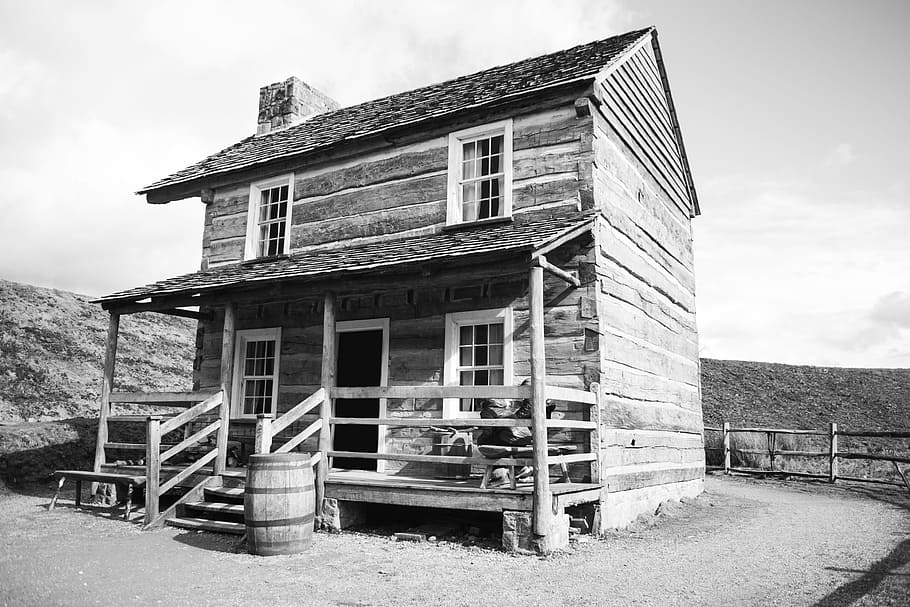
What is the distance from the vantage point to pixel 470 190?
11.0 meters

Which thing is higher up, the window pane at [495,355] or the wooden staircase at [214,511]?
the window pane at [495,355]

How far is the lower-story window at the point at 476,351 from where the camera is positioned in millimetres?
9734

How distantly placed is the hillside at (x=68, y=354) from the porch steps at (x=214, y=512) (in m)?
8.17

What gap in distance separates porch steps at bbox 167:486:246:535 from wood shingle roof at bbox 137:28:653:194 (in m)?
→ 6.08

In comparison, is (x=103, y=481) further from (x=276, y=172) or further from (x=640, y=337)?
(x=640, y=337)

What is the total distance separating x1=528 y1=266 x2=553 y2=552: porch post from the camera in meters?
7.59

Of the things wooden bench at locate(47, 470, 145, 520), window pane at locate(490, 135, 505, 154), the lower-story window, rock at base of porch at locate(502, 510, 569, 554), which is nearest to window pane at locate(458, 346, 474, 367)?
the lower-story window

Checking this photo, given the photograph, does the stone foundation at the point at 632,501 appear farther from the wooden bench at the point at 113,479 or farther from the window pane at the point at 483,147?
the wooden bench at the point at 113,479

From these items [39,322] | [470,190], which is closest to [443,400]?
[470,190]

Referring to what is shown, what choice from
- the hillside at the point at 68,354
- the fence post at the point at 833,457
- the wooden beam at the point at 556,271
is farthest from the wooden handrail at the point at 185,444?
the fence post at the point at 833,457

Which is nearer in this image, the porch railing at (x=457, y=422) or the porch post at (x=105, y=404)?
the porch railing at (x=457, y=422)

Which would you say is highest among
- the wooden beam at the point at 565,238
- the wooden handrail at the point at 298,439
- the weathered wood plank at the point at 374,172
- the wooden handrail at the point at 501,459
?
the weathered wood plank at the point at 374,172

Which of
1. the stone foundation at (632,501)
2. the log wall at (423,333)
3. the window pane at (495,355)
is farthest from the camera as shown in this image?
the window pane at (495,355)

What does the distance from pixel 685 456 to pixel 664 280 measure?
3.27 metres
